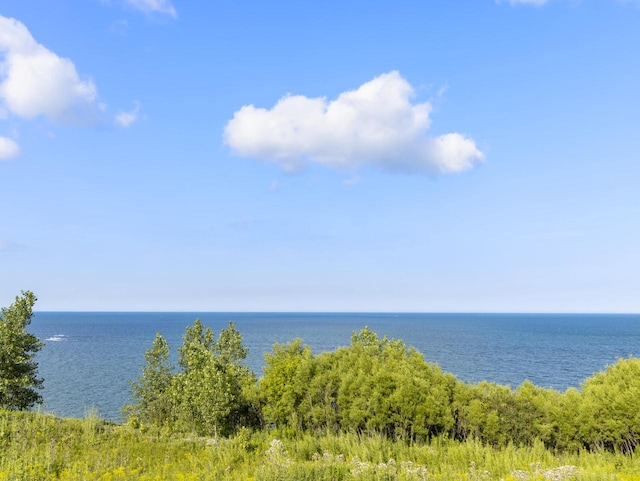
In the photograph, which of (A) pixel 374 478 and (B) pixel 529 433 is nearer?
(A) pixel 374 478

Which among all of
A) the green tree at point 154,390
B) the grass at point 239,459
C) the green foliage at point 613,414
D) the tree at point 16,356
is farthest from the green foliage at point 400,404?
the green tree at point 154,390

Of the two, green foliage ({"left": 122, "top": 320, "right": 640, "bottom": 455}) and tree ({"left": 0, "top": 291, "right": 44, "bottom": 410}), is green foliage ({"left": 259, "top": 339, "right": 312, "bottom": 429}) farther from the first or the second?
tree ({"left": 0, "top": 291, "right": 44, "bottom": 410})

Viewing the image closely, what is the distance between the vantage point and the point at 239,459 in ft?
64.3

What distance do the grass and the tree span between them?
10092 millimetres

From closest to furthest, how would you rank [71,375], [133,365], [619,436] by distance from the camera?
[619,436]
[71,375]
[133,365]

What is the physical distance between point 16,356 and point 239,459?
22.8m

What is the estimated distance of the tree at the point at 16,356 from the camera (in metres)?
30.8

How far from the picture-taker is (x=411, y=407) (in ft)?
86.7

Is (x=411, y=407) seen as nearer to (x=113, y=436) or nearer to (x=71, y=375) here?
(x=113, y=436)

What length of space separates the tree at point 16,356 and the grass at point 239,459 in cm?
1009

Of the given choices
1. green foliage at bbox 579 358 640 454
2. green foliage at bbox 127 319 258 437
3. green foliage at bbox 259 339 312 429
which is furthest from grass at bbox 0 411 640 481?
green foliage at bbox 259 339 312 429

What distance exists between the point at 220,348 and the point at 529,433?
3644 cm

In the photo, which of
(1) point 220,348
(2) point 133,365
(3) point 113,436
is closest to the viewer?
(3) point 113,436

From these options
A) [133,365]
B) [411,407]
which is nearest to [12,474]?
[411,407]
